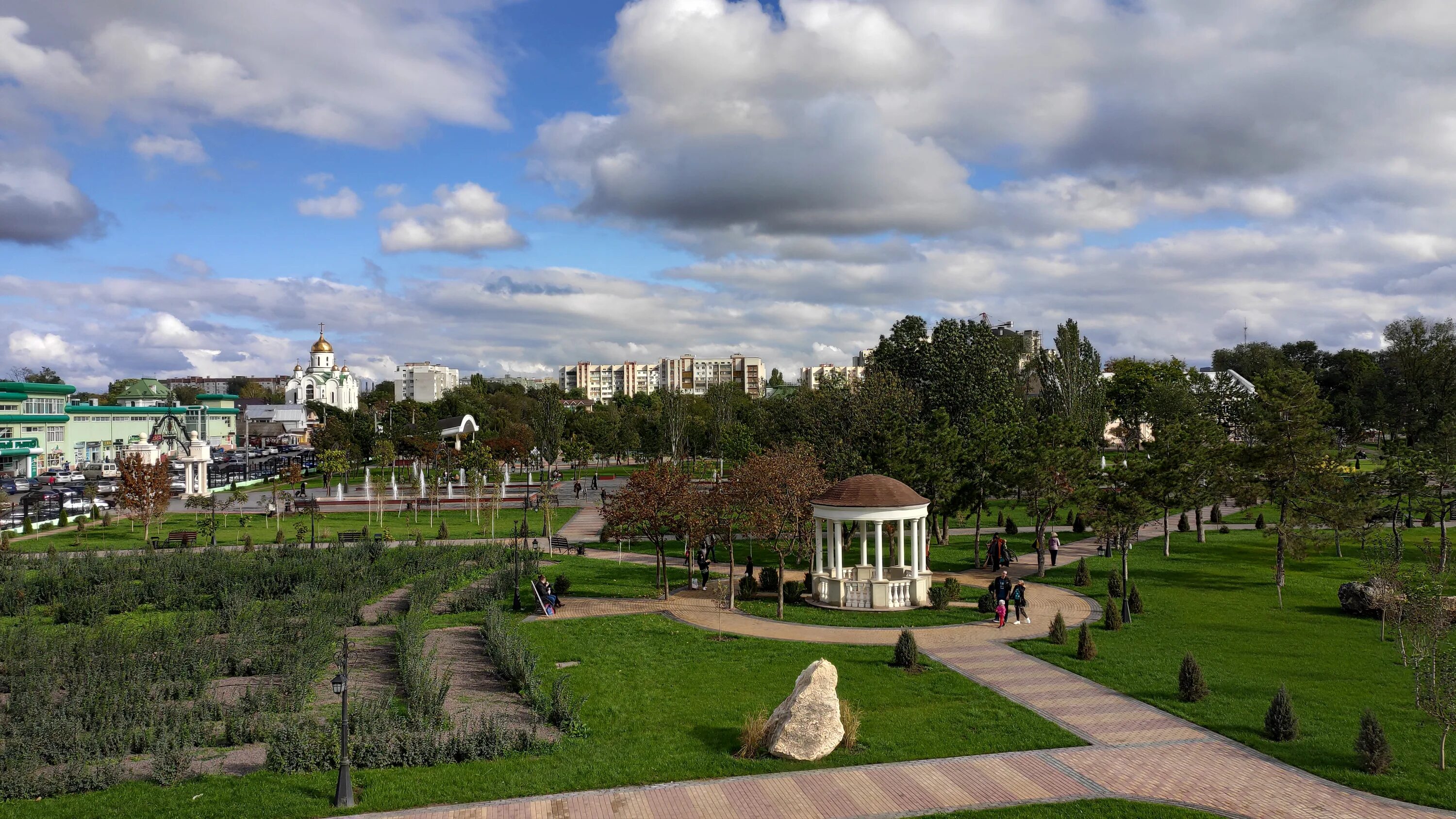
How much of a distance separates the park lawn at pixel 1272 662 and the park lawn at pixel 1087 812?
331 cm

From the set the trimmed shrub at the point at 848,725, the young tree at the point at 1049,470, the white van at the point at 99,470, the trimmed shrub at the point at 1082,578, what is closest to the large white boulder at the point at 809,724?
the trimmed shrub at the point at 848,725

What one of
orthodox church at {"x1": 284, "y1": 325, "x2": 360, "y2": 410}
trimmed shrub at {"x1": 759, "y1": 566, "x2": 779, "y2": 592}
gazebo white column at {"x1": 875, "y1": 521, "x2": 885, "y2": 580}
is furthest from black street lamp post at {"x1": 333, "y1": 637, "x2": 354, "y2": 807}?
orthodox church at {"x1": 284, "y1": 325, "x2": 360, "y2": 410}

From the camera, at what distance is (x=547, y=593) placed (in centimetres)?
2683

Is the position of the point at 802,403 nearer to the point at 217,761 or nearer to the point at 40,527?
the point at 217,761

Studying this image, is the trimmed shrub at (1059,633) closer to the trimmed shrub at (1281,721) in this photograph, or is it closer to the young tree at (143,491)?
the trimmed shrub at (1281,721)

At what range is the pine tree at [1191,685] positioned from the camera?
17.1 m

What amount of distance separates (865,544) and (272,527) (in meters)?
35.8

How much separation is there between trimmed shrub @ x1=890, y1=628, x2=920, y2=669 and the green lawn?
26365mm

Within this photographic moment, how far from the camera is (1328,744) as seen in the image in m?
14.7

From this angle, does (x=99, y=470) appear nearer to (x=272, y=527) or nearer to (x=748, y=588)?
(x=272, y=527)

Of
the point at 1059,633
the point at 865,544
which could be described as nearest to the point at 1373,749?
the point at 1059,633

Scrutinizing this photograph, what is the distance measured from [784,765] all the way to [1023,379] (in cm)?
7670

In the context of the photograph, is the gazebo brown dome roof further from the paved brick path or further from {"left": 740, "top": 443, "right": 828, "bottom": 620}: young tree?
the paved brick path

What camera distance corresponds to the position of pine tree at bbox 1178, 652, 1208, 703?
1711 centimetres
